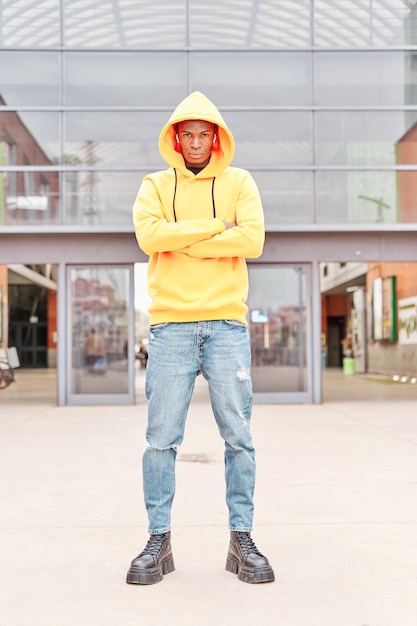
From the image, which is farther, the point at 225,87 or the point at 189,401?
the point at 225,87

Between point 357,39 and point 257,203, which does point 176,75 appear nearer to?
point 357,39

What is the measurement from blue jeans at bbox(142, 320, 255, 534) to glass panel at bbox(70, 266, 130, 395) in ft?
33.9

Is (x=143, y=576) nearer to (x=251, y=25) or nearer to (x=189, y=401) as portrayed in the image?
(x=189, y=401)

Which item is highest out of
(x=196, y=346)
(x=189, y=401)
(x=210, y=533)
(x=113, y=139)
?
(x=113, y=139)

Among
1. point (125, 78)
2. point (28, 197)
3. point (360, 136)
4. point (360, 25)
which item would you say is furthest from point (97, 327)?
point (360, 25)

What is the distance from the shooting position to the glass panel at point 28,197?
13.4 m

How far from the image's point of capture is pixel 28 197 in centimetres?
1355

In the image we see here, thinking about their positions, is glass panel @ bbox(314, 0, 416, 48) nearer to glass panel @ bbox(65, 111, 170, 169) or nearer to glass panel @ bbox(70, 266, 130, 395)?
glass panel @ bbox(65, 111, 170, 169)

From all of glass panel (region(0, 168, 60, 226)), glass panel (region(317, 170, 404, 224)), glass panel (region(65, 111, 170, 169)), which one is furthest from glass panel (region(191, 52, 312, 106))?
glass panel (region(0, 168, 60, 226))

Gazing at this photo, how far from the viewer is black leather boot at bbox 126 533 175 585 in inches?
128

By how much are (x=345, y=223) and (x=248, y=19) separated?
4.28 metres

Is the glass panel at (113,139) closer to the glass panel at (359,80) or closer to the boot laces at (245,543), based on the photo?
the glass panel at (359,80)

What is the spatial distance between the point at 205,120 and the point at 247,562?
74.8 inches

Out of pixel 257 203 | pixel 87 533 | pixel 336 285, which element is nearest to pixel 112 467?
pixel 87 533
